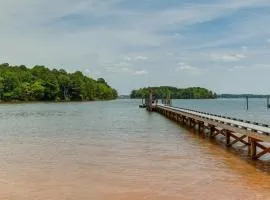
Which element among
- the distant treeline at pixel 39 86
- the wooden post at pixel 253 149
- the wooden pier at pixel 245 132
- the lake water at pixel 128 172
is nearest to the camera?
the lake water at pixel 128 172

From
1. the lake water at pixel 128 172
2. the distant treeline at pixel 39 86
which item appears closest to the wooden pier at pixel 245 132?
the lake water at pixel 128 172

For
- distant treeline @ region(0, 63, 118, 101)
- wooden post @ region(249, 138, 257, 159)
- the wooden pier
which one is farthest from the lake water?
distant treeline @ region(0, 63, 118, 101)

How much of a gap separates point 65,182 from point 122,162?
15.7 feet

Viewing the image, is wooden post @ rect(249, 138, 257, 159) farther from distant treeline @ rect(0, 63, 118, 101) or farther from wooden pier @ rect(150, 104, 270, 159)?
distant treeline @ rect(0, 63, 118, 101)

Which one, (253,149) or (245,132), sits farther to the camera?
(245,132)

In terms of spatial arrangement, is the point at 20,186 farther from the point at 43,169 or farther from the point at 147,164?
the point at 147,164

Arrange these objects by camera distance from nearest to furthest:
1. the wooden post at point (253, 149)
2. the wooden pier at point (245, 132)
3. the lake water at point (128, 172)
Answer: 1. the lake water at point (128, 172)
2. the wooden pier at point (245, 132)
3. the wooden post at point (253, 149)

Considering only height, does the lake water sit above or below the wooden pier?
below

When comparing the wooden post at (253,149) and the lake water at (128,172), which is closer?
the lake water at (128,172)

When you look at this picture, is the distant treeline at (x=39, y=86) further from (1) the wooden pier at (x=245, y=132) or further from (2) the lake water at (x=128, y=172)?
(2) the lake water at (x=128, y=172)

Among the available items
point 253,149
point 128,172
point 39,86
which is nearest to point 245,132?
point 253,149

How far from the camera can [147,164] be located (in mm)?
19141

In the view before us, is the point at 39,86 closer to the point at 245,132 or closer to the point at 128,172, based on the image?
the point at 245,132

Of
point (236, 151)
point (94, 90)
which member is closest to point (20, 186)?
point (236, 151)
